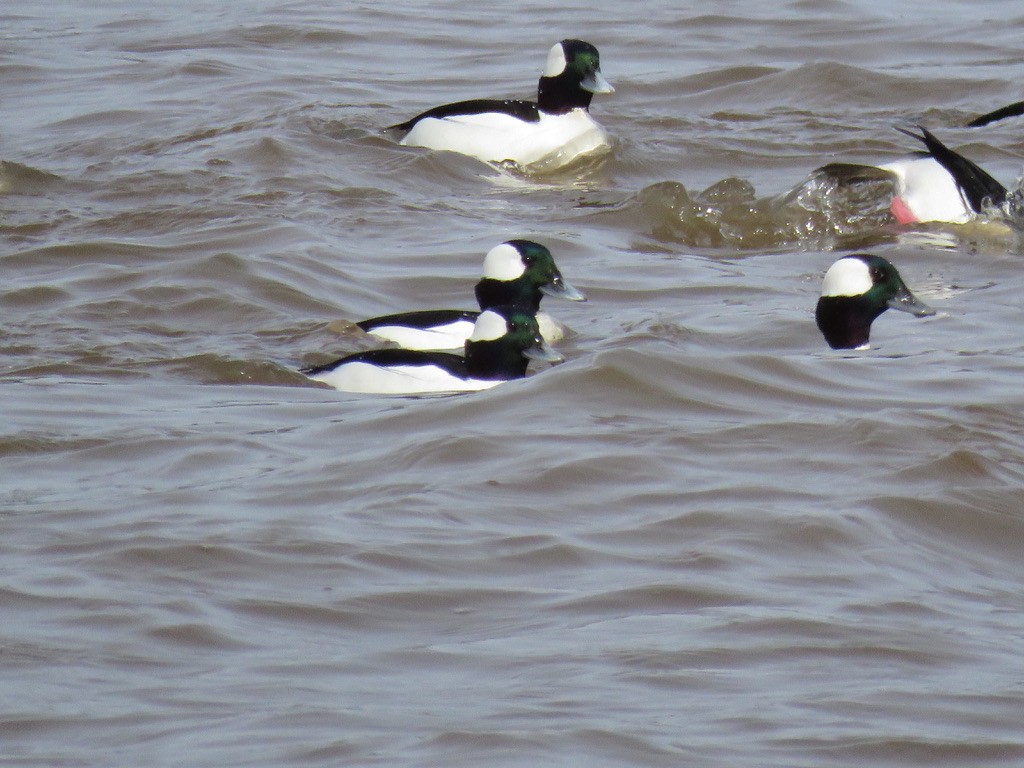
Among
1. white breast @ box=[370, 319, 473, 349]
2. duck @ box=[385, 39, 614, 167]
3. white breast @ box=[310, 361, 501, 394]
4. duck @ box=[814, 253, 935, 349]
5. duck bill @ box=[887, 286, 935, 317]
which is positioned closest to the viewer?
white breast @ box=[310, 361, 501, 394]

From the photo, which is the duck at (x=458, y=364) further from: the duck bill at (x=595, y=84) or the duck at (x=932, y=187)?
the duck bill at (x=595, y=84)

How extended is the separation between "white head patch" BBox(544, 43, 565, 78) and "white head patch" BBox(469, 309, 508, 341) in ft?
17.4

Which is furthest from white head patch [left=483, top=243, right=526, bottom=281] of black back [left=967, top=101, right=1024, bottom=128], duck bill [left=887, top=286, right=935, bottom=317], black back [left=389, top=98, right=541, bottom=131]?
black back [left=967, top=101, right=1024, bottom=128]

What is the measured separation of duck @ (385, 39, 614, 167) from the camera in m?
12.1

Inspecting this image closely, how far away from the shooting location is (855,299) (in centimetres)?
839

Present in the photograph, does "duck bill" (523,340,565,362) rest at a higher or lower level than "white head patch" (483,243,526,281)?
lower

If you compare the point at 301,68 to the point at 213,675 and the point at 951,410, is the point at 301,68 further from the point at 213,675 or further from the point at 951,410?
the point at 213,675

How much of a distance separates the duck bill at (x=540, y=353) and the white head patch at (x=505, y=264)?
0.86 meters

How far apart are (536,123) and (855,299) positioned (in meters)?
4.59

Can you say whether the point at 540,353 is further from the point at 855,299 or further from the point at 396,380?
the point at 855,299

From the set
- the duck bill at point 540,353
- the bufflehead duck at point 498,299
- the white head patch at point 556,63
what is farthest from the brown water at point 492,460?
the white head patch at point 556,63

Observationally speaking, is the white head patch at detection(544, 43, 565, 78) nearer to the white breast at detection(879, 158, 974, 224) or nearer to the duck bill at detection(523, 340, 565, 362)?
the white breast at detection(879, 158, 974, 224)

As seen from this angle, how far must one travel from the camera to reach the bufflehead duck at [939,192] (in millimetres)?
10883

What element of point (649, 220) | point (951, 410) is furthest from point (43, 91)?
point (951, 410)
